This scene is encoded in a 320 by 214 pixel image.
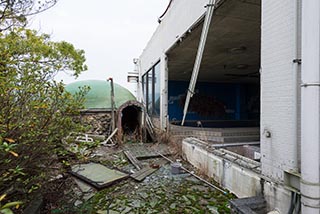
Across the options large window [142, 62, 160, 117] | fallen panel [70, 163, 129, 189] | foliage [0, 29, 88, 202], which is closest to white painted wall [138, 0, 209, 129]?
large window [142, 62, 160, 117]

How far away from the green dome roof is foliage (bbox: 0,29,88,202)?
20.4 feet

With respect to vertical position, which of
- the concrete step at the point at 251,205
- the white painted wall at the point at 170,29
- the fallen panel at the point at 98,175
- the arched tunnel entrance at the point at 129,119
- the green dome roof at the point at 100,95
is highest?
the white painted wall at the point at 170,29

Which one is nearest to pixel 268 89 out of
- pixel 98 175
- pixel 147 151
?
pixel 98 175

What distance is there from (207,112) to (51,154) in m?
10.9

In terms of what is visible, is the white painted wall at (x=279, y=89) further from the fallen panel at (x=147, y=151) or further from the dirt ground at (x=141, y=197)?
the fallen panel at (x=147, y=151)

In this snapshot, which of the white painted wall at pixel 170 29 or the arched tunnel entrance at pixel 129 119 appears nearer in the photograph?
the white painted wall at pixel 170 29

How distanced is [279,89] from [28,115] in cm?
259

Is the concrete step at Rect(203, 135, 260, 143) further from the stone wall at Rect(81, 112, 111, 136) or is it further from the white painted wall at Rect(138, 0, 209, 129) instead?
the stone wall at Rect(81, 112, 111, 136)

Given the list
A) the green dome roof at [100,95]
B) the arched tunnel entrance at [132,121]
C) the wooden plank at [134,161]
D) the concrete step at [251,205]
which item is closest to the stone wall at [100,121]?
the arched tunnel entrance at [132,121]

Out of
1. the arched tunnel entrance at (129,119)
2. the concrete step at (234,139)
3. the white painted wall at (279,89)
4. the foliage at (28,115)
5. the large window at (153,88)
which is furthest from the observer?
the arched tunnel entrance at (129,119)

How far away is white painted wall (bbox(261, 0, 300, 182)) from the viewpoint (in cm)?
174

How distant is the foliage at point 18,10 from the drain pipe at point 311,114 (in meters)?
2.81

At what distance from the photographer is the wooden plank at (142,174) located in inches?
132

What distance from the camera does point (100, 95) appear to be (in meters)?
9.63
